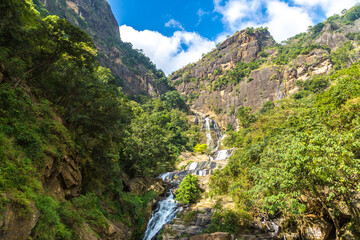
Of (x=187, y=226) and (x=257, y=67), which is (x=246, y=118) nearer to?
(x=257, y=67)

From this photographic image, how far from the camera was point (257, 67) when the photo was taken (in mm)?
70500

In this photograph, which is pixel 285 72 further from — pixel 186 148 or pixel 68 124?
pixel 68 124

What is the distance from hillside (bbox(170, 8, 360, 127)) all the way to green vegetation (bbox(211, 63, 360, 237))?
4030 cm

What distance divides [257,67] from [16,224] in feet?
256

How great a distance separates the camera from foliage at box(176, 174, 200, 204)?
18328 millimetres

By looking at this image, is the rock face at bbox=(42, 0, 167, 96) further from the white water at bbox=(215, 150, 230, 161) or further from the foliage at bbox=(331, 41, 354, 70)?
the foliage at bbox=(331, 41, 354, 70)

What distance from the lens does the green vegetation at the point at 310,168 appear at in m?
7.00

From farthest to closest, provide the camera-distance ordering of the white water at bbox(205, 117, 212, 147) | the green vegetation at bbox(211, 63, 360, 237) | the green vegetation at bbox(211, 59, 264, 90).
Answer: the green vegetation at bbox(211, 59, 264, 90), the white water at bbox(205, 117, 212, 147), the green vegetation at bbox(211, 63, 360, 237)

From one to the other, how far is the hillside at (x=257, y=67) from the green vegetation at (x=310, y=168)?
40.3m

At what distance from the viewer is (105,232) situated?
8484 mm

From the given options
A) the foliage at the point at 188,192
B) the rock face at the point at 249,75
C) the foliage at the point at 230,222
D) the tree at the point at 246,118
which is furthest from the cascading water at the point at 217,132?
the foliage at the point at 230,222

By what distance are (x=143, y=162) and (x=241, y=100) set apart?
54479mm

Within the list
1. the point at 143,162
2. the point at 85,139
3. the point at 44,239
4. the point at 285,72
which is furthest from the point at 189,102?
the point at 44,239

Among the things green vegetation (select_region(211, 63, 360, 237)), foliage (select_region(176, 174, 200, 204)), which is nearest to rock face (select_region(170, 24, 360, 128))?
green vegetation (select_region(211, 63, 360, 237))
